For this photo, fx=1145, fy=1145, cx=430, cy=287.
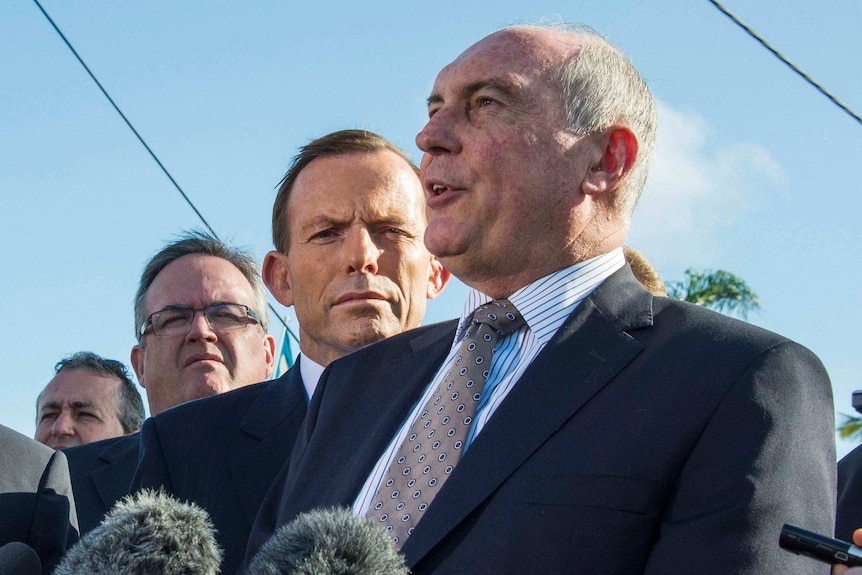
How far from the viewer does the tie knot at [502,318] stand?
2783 mm

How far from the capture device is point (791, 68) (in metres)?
7.40

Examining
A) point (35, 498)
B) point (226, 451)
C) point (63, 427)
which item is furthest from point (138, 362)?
point (35, 498)

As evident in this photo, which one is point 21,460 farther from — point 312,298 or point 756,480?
point 756,480

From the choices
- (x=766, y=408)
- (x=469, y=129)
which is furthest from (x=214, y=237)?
(x=766, y=408)

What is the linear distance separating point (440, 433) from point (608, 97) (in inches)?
39.7

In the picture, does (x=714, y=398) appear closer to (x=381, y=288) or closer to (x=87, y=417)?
(x=381, y=288)

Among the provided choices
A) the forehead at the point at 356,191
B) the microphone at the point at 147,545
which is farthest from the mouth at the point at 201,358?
the microphone at the point at 147,545

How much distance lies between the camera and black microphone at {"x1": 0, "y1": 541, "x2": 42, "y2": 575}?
264 cm

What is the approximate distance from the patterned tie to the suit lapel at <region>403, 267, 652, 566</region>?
0.11 m

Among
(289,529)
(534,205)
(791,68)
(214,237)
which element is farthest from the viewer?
(791,68)

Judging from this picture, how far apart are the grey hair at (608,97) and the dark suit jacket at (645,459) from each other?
0.54 metres

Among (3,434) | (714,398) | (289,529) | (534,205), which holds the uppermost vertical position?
(534,205)

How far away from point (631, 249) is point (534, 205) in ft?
7.04

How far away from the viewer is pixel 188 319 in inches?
204
